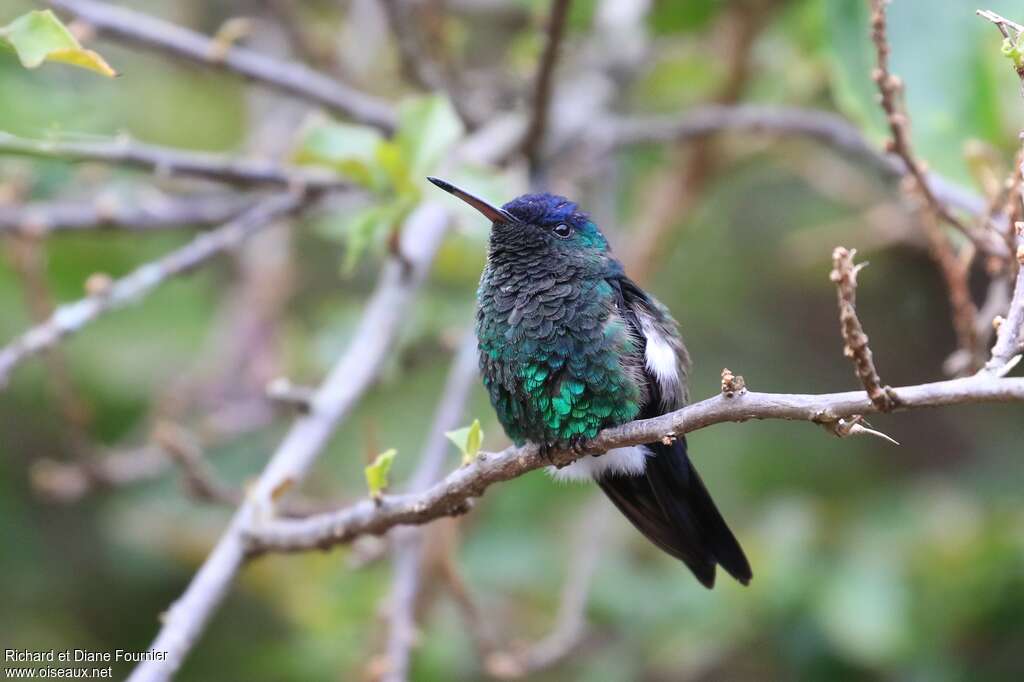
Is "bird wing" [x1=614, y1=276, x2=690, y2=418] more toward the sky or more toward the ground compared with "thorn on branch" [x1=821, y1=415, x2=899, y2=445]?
more toward the sky

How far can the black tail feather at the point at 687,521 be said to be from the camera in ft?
8.47

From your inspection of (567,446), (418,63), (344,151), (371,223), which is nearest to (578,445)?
(567,446)

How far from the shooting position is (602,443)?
86.9 inches

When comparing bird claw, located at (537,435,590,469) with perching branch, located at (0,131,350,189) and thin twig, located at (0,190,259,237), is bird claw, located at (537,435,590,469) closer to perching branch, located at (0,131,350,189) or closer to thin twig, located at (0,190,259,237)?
perching branch, located at (0,131,350,189)

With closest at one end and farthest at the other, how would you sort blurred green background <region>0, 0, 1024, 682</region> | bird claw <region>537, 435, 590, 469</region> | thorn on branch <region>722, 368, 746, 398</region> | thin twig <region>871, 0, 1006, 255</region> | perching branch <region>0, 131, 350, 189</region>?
thorn on branch <region>722, 368, 746, 398</region> → thin twig <region>871, 0, 1006, 255</region> → bird claw <region>537, 435, 590, 469</region> → perching branch <region>0, 131, 350, 189</region> → blurred green background <region>0, 0, 1024, 682</region>

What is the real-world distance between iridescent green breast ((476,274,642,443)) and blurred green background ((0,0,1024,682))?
1.95 feet

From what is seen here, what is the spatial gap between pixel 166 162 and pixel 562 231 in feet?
3.83

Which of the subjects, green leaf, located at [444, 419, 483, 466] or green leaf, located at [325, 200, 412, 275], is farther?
green leaf, located at [325, 200, 412, 275]

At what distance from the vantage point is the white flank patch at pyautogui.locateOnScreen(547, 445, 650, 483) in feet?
8.77

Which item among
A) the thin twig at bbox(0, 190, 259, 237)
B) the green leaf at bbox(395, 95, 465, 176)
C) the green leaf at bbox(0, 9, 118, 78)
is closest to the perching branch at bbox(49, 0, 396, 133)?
the thin twig at bbox(0, 190, 259, 237)

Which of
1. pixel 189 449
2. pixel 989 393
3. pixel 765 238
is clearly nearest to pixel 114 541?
pixel 189 449

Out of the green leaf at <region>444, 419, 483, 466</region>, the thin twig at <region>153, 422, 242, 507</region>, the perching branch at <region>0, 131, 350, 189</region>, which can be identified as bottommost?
the green leaf at <region>444, 419, 483, 466</region>

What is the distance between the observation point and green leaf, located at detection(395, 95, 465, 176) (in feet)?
9.38

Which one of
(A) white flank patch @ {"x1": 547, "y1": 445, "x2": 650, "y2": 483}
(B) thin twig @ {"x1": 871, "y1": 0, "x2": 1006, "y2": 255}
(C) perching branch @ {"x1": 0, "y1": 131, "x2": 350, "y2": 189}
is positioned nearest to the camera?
(B) thin twig @ {"x1": 871, "y1": 0, "x2": 1006, "y2": 255}
